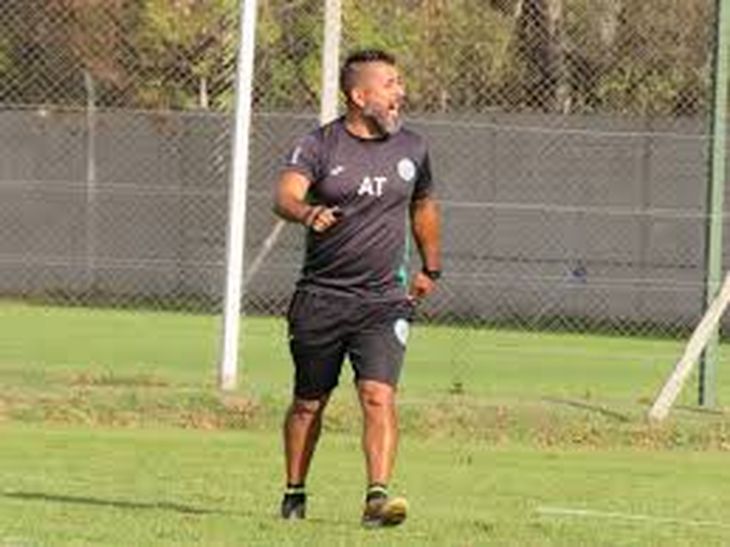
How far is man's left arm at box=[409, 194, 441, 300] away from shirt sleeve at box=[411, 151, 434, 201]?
0.02 meters

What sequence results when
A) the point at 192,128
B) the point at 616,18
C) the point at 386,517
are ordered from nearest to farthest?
1. the point at 386,517
2. the point at 616,18
3. the point at 192,128

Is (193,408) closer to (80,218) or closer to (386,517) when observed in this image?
(386,517)

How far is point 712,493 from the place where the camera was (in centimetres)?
1348

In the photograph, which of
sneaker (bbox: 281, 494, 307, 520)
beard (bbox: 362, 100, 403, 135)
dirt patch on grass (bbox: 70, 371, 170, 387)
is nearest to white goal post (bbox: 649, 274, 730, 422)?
dirt patch on grass (bbox: 70, 371, 170, 387)

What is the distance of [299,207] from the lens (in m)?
10.5

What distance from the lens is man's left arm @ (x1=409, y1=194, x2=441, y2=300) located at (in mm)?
11047

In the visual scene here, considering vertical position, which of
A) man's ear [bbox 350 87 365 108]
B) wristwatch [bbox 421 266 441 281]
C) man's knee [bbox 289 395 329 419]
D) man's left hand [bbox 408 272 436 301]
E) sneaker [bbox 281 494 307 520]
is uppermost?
man's ear [bbox 350 87 365 108]

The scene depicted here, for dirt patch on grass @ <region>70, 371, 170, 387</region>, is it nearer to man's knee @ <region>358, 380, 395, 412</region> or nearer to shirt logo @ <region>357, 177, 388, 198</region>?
man's knee @ <region>358, 380, 395, 412</region>

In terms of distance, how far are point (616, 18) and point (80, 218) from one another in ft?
30.3

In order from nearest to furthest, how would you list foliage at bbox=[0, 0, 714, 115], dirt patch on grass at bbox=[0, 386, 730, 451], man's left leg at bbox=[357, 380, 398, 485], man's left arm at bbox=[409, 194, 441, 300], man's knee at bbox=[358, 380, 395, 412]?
man's left leg at bbox=[357, 380, 398, 485] → man's knee at bbox=[358, 380, 395, 412] → man's left arm at bbox=[409, 194, 441, 300] → dirt patch on grass at bbox=[0, 386, 730, 451] → foliage at bbox=[0, 0, 714, 115]

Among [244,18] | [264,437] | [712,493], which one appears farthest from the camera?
[244,18]

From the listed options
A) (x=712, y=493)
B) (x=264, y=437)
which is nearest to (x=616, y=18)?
(x=264, y=437)

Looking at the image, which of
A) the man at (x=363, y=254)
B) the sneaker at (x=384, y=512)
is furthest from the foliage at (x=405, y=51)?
the sneaker at (x=384, y=512)

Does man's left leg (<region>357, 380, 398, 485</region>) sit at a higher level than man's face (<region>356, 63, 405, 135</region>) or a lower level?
lower
